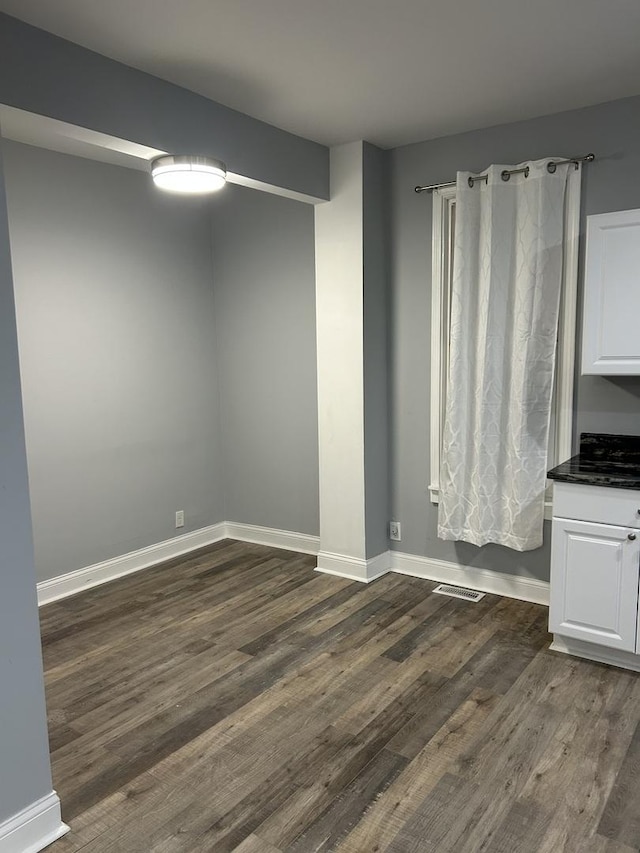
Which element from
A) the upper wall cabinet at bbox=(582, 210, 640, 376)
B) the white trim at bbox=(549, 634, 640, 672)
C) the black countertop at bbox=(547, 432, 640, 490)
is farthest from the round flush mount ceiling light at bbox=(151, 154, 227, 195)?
the white trim at bbox=(549, 634, 640, 672)

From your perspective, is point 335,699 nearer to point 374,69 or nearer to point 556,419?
point 556,419

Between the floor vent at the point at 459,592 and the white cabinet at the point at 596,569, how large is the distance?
71 cm

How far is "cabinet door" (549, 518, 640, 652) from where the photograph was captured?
275cm

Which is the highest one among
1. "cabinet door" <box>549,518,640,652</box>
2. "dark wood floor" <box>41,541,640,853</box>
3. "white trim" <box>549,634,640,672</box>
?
"cabinet door" <box>549,518,640,652</box>

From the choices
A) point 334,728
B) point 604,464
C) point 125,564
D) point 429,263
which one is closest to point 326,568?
point 125,564

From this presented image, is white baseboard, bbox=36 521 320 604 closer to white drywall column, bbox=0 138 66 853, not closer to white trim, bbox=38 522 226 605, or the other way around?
white trim, bbox=38 522 226 605

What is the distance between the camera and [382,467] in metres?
4.05

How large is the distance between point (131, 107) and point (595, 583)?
279 centimetres

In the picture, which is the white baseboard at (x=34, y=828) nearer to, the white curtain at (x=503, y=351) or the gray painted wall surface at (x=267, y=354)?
the white curtain at (x=503, y=351)

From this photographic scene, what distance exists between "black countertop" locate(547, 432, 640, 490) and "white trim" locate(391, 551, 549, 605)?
78 centimetres

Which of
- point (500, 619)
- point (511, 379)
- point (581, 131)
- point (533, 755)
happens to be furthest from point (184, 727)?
point (581, 131)

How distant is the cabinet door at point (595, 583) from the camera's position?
275 cm

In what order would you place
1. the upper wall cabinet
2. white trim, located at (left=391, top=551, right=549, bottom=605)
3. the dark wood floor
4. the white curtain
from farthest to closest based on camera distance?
white trim, located at (left=391, top=551, right=549, bottom=605) → the white curtain → the upper wall cabinet → the dark wood floor

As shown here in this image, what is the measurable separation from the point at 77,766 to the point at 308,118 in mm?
3028
